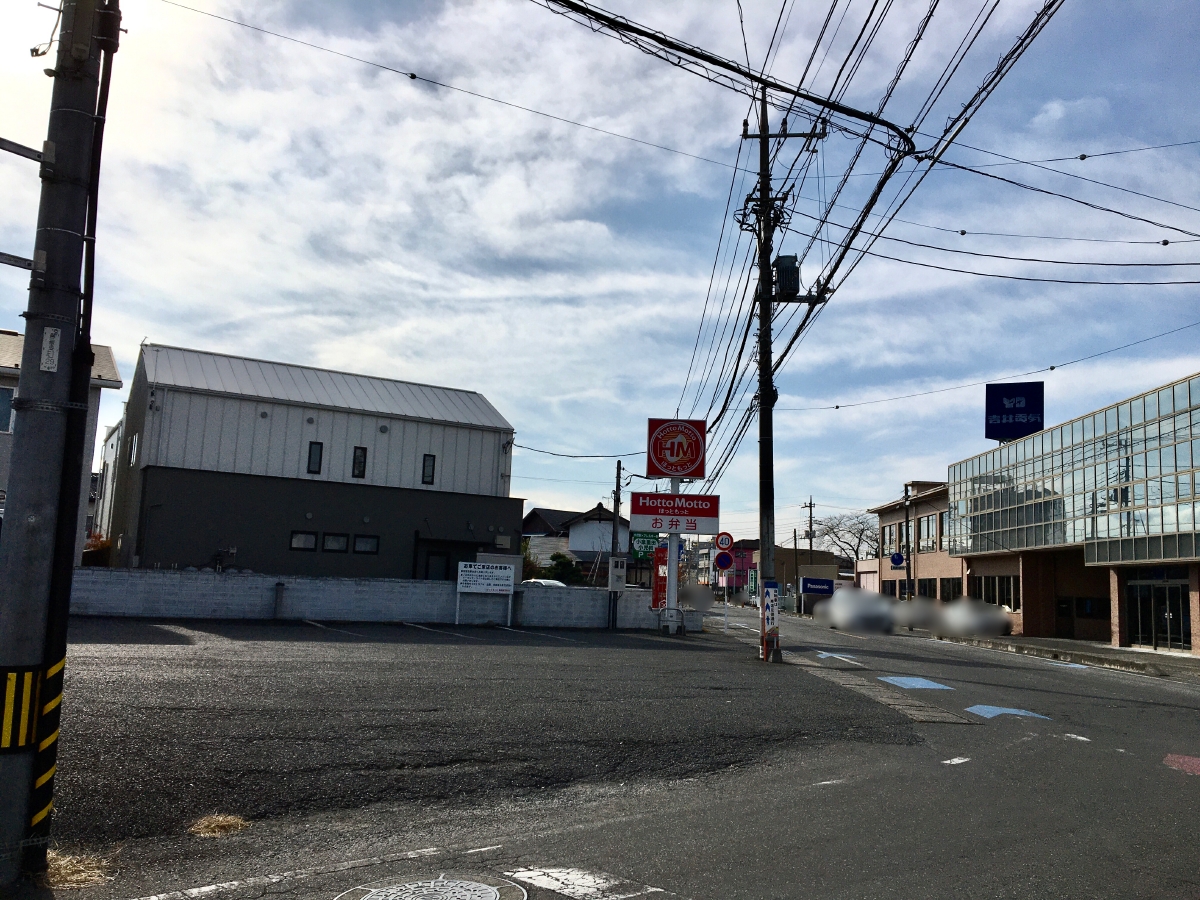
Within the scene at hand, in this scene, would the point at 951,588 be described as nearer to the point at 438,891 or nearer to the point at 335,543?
the point at 335,543

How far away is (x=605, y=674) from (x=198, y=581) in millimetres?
12385

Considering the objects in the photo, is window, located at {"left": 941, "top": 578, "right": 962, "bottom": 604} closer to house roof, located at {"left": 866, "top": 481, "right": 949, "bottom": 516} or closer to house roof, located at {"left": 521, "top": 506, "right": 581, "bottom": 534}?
house roof, located at {"left": 866, "top": 481, "right": 949, "bottom": 516}

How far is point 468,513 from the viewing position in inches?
1286

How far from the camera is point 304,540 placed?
29.8 meters

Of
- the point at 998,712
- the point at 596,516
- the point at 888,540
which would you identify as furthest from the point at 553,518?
the point at 998,712

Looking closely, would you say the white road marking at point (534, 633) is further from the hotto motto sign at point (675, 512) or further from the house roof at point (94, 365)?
the house roof at point (94, 365)

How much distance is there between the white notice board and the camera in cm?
2414

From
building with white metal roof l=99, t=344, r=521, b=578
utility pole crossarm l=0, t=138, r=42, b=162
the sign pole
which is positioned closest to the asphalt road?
utility pole crossarm l=0, t=138, r=42, b=162

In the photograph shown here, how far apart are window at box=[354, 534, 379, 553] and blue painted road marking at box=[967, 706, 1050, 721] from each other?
22474mm

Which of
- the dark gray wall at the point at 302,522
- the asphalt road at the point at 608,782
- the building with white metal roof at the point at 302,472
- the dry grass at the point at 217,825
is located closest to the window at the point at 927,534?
the dark gray wall at the point at 302,522

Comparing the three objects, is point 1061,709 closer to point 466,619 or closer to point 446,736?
point 446,736

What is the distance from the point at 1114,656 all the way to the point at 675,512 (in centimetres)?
1326

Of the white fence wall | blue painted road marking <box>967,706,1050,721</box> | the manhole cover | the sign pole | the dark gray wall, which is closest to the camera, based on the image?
the manhole cover

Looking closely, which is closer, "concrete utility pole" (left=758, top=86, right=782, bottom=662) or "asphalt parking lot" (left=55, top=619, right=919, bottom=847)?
"asphalt parking lot" (left=55, top=619, right=919, bottom=847)
